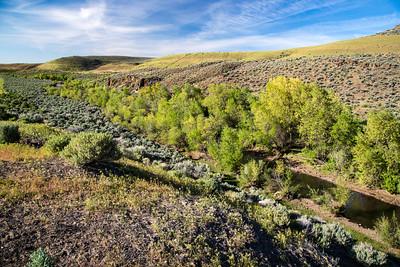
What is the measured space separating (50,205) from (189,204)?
5.51 m

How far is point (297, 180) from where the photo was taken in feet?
98.0

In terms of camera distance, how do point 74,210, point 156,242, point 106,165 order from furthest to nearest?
point 106,165
point 74,210
point 156,242

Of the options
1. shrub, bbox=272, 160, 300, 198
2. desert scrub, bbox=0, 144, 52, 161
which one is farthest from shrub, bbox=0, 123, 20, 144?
shrub, bbox=272, 160, 300, 198

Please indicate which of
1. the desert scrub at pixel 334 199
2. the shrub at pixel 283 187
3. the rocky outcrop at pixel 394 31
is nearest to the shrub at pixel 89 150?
the shrub at pixel 283 187

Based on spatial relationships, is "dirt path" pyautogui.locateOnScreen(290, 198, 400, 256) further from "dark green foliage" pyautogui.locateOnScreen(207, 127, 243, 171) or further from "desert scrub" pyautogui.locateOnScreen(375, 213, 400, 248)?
"dark green foliage" pyautogui.locateOnScreen(207, 127, 243, 171)

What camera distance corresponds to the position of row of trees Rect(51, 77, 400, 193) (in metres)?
26.6

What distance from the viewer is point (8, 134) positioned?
18.6 meters

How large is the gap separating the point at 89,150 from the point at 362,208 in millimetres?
20875

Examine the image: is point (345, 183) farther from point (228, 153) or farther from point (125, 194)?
point (125, 194)

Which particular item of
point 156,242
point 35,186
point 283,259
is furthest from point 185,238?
point 35,186

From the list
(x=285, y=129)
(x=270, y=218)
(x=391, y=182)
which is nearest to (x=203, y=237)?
(x=270, y=218)

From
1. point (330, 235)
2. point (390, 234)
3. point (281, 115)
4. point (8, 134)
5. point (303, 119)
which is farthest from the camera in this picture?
point (281, 115)

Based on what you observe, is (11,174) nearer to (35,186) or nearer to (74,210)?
(35,186)

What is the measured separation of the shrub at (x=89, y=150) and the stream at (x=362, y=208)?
16.7 meters
